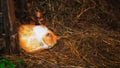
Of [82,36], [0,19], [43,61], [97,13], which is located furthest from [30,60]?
[97,13]

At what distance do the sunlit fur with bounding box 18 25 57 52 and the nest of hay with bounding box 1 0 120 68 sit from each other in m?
0.08

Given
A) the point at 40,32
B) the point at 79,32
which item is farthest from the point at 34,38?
the point at 79,32

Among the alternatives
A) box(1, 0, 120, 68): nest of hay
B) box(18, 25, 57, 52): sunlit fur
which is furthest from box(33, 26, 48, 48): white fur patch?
box(1, 0, 120, 68): nest of hay

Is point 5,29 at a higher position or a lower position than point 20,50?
higher

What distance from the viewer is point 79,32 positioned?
122 inches

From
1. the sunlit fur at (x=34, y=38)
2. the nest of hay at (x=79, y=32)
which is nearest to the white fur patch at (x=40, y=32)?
the sunlit fur at (x=34, y=38)

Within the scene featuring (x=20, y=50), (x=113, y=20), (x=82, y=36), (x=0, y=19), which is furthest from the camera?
(x=113, y=20)

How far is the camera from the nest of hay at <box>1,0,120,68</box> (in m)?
2.64

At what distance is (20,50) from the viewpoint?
279cm

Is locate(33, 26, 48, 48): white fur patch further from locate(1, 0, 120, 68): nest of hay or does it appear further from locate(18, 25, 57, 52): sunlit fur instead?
locate(1, 0, 120, 68): nest of hay

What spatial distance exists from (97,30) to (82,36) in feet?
0.79

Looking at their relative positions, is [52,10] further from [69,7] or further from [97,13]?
[97,13]

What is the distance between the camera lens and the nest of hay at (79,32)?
2641 mm

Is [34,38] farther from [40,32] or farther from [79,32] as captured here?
[79,32]
